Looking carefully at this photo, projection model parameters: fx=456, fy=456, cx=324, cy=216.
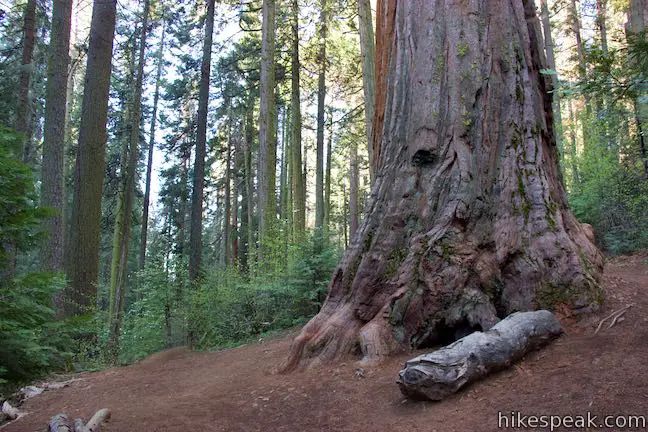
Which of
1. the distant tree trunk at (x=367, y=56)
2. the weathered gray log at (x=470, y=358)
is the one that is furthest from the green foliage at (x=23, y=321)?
the distant tree trunk at (x=367, y=56)

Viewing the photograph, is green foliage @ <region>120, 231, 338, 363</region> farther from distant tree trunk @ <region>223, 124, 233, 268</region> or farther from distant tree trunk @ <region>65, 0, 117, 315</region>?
distant tree trunk @ <region>223, 124, 233, 268</region>

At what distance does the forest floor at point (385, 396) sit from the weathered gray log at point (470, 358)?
9cm

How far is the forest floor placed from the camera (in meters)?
2.92

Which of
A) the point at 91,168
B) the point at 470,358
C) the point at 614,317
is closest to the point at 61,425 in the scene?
the point at 470,358

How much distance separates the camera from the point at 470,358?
3383 mm

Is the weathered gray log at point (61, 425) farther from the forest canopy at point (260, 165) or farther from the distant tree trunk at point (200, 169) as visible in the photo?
the distant tree trunk at point (200, 169)

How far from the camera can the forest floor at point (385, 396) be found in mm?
2924

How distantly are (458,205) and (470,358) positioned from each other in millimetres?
1828

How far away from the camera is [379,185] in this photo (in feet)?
17.9

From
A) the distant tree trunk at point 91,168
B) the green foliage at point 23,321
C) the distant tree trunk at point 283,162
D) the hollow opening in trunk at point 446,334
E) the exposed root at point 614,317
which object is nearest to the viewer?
the exposed root at point 614,317

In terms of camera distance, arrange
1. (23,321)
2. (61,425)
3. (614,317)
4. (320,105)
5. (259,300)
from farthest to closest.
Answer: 1. (320,105)
2. (259,300)
3. (23,321)
4. (614,317)
5. (61,425)

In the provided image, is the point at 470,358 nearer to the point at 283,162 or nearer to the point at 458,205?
the point at 458,205


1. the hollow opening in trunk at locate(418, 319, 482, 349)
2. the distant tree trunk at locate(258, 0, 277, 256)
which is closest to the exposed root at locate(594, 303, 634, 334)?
the hollow opening in trunk at locate(418, 319, 482, 349)

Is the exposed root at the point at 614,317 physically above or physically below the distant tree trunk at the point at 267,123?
below
